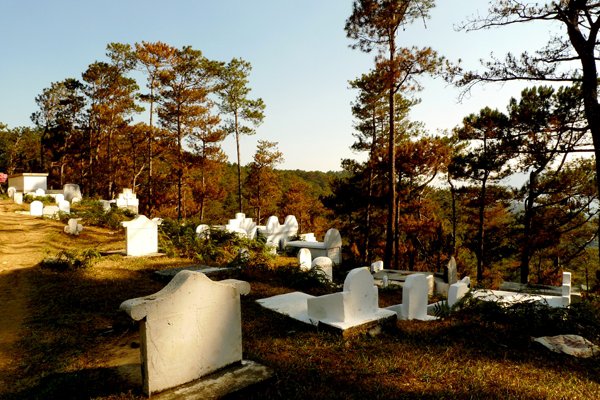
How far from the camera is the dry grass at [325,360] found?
291cm

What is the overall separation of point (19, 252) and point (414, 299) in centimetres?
955

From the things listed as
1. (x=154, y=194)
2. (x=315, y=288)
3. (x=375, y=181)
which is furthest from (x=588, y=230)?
(x=154, y=194)

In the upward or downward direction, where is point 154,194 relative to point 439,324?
upward

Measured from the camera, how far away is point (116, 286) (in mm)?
6293

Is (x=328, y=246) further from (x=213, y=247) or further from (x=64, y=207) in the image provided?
(x=64, y=207)

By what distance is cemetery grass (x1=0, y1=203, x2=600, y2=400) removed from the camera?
2.93m

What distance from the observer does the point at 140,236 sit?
9.05m

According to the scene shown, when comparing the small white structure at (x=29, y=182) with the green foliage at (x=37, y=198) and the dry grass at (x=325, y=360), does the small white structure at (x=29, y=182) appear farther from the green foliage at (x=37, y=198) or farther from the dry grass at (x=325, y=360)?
the dry grass at (x=325, y=360)

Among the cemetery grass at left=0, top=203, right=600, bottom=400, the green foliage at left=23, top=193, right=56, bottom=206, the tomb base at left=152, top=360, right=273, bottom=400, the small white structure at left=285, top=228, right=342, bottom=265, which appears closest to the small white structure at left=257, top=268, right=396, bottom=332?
the cemetery grass at left=0, top=203, right=600, bottom=400

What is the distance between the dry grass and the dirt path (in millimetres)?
164

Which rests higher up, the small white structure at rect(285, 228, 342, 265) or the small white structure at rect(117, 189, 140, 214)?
the small white structure at rect(117, 189, 140, 214)

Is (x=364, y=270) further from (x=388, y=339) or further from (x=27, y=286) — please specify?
(x=27, y=286)

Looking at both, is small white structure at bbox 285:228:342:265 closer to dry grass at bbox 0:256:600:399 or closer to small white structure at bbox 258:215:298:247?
small white structure at bbox 258:215:298:247

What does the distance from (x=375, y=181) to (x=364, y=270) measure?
2282 cm
